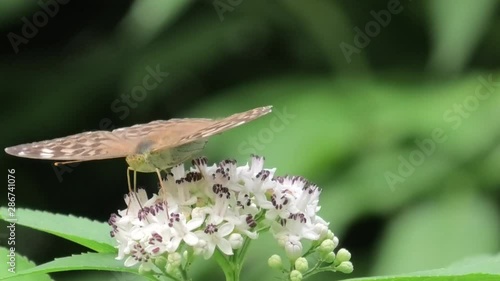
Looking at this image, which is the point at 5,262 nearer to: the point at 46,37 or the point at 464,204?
the point at 464,204

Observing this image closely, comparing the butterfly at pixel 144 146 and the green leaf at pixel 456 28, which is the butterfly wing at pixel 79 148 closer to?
the butterfly at pixel 144 146

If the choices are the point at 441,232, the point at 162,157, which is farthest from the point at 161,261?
the point at 441,232

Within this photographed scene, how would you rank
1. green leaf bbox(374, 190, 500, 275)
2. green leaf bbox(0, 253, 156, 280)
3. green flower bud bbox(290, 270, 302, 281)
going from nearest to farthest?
green leaf bbox(0, 253, 156, 280), green flower bud bbox(290, 270, 302, 281), green leaf bbox(374, 190, 500, 275)

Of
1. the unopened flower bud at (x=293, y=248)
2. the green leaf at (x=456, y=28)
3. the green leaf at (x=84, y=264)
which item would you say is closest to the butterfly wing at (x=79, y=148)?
the green leaf at (x=84, y=264)

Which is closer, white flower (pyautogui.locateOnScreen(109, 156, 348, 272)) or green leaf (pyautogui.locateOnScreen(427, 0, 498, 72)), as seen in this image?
white flower (pyautogui.locateOnScreen(109, 156, 348, 272))

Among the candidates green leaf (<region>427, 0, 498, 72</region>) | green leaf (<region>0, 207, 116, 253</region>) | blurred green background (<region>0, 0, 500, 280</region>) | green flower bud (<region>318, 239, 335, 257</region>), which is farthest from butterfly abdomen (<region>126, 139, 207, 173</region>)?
green leaf (<region>427, 0, 498, 72</region>)

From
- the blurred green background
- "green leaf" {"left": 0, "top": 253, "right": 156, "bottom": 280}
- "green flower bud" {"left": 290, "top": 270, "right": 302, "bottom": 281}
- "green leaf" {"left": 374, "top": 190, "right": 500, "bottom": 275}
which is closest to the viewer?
"green leaf" {"left": 0, "top": 253, "right": 156, "bottom": 280}

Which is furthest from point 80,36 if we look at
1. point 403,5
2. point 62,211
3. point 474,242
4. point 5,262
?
point 5,262

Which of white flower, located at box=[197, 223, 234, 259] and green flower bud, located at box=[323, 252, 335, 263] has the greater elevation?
white flower, located at box=[197, 223, 234, 259]

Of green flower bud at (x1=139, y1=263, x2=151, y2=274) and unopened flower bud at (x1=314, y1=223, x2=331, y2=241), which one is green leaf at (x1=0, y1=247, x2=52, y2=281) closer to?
green flower bud at (x1=139, y1=263, x2=151, y2=274)
